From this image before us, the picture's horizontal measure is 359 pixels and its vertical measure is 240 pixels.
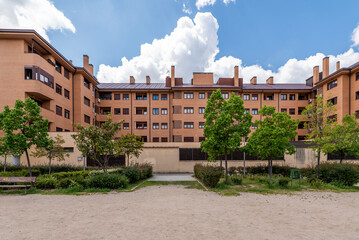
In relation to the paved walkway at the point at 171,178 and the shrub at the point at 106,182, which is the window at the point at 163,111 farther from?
the shrub at the point at 106,182

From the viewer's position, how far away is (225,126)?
1325 centimetres

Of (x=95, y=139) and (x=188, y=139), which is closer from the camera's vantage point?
(x=95, y=139)

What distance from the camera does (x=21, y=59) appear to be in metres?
22.8

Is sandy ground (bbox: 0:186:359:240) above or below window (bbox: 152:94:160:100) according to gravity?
below

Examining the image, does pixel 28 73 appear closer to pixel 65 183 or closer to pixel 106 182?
pixel 65 183

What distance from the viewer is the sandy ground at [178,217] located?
5500mm

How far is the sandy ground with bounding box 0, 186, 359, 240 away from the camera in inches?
217

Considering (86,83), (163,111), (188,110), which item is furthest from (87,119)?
(188,110)

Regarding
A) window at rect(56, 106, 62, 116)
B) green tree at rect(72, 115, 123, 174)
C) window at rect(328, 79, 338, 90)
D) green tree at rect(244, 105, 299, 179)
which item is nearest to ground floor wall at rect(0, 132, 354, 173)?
window at rect(56, 106, 62, 116)

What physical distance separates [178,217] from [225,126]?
25.8 feet

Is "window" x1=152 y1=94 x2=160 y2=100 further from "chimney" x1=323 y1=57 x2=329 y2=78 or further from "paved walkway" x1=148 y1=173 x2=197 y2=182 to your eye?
"chimney" x1=323 y1=57 x2=329 y2=78

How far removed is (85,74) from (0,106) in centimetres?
1293

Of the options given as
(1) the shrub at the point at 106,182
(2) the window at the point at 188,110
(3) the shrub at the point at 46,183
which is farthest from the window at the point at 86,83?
(1) the shrub at the point at 106,182

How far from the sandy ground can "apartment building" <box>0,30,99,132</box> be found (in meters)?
17.8
